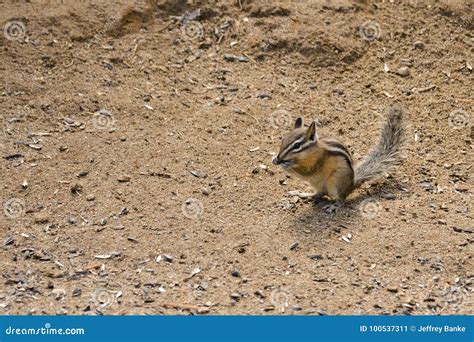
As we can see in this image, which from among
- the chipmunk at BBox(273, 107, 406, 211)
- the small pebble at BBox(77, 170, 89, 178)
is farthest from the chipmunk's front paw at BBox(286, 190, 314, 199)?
the small pebble at BBox(77, 170, 89, 178)

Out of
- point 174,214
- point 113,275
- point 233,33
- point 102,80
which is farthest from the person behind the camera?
point 233,33

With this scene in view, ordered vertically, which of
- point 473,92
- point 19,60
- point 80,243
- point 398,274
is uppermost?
point 19,60

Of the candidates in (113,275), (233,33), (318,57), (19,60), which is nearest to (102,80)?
(19,60)

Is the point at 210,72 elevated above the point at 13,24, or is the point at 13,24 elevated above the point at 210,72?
the point at 13,24

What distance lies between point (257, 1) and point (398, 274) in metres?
3.81

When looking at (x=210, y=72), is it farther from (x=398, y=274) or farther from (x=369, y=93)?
(x=398, y=274)

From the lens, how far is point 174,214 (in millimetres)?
6621
